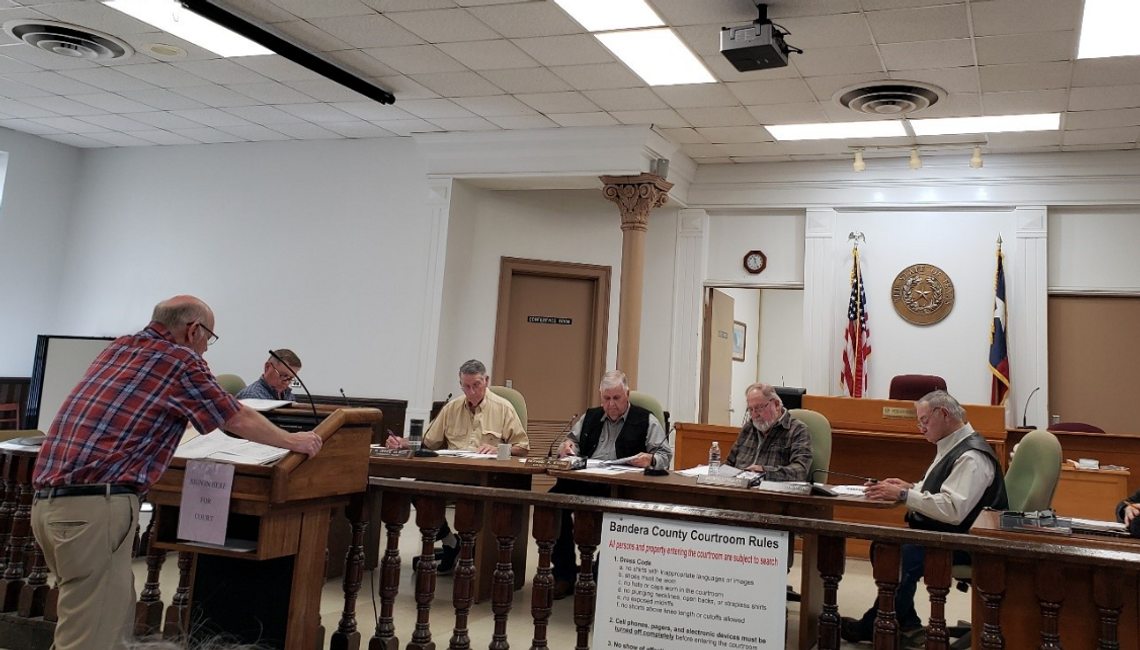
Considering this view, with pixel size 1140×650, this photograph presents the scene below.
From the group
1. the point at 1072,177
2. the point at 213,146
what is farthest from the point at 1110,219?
the point at 213,146

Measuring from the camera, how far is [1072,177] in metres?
7.83

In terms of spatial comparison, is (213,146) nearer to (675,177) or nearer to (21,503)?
(675,177)

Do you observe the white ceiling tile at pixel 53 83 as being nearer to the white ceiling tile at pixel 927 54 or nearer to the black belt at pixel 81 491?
the black belt at pixel 81 491

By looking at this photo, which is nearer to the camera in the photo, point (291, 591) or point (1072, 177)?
point (291, 591)

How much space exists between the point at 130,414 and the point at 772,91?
5.35 m

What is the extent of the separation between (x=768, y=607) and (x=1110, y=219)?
713cm

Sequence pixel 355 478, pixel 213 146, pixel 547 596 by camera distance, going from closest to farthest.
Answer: pixel 547 596 < pixel 355 478 < pixel 213 146

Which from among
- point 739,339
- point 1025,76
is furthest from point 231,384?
point 739,339

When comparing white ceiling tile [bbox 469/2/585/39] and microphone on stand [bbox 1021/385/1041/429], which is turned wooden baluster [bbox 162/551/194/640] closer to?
white ceiling tile [bbox 469/2/585/39]

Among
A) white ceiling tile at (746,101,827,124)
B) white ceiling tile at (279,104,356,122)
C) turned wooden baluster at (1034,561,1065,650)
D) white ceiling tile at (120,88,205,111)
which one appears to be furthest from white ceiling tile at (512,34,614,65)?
turned wooden baluster at (1034,561,1065,650)

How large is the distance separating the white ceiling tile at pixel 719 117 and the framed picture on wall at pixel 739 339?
14.5 ft

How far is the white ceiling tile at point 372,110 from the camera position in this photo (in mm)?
7605

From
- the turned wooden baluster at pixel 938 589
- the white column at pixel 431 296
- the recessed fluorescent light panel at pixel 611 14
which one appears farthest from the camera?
the white column at pixel 431 296

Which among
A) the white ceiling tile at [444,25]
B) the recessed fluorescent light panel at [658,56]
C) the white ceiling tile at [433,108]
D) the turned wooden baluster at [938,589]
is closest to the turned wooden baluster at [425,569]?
the turned wooden baluster at [938,589]
